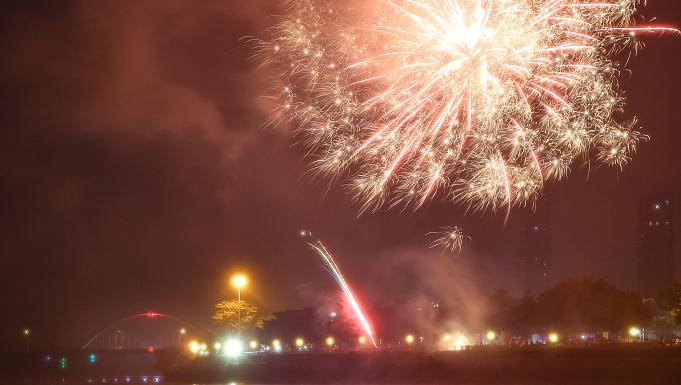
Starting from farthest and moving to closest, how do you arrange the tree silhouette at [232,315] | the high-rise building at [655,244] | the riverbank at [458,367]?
the high-rise building at [655,244]
the tree silhouette at [232,315]
the riverbank at [458,367]

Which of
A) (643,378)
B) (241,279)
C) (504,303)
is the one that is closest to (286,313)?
(504,303)

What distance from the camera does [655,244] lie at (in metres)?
189

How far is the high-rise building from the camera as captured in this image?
179 metres

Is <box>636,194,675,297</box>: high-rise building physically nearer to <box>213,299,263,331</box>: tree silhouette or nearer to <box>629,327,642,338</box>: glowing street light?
<box>629,327,642,338</box>: glowing street light

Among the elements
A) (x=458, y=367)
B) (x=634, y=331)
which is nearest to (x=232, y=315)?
(x=458, y=367)

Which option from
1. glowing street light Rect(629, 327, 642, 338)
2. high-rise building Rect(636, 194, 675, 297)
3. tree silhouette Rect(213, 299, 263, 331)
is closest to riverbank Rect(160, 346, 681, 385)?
tree silhouette Rect(213, 299, 263, 331)

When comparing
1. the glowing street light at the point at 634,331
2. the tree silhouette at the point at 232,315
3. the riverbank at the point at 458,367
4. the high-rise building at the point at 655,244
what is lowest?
the riverbank at the point at 458,367

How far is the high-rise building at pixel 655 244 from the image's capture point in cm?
17938

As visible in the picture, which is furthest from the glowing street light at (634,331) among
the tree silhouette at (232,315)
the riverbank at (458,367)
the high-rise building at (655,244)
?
the high-rise building at (655,244)

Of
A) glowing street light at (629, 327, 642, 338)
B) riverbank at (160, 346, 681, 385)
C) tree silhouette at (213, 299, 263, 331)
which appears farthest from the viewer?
glowing street light at (629, 327, 642, 338)

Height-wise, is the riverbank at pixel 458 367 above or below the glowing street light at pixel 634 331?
below

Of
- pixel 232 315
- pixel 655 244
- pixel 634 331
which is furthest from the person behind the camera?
pixel 655 244

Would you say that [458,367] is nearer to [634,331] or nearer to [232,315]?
[232,315]

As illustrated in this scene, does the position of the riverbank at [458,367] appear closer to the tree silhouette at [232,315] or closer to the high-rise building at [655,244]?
the tree silhouette at [232,315]
